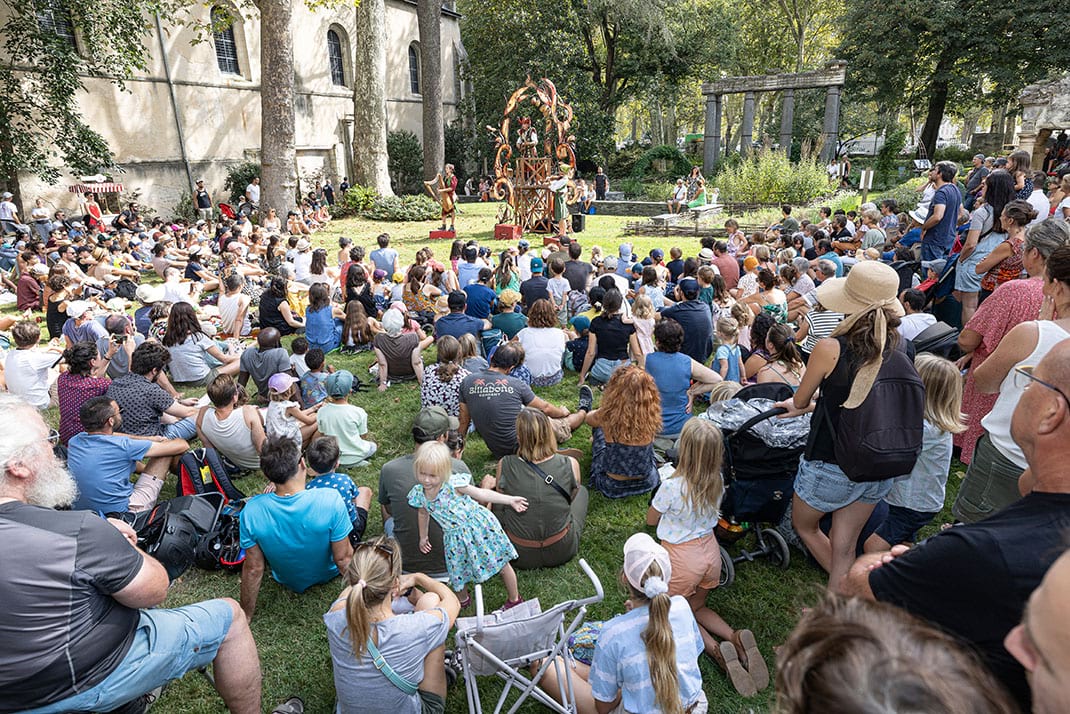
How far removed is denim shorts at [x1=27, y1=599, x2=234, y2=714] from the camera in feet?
7.64

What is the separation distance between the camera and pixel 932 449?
360 cm

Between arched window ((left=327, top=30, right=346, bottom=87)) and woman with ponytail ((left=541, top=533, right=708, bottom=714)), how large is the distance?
29595 millimetres

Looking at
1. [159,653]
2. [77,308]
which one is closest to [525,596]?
[159,653]

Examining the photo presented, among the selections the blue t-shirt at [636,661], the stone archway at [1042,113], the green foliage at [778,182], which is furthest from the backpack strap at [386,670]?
the stone archway at [1042,113]

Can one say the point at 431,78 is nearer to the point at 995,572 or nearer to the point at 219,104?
the point at 219,104

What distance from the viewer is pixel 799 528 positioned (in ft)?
11.9

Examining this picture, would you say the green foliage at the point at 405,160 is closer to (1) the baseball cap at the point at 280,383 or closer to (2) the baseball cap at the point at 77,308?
(2) the baseball cap at the point at 77,308

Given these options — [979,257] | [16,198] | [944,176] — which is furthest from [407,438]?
[16,198]

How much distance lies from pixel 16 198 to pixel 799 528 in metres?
22.3

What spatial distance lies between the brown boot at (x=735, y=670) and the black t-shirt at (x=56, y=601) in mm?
2924

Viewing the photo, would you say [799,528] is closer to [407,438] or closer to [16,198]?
[407,438]

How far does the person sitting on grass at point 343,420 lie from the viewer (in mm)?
5211

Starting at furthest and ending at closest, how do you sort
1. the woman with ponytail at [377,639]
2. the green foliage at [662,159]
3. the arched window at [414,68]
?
the green foliage at [662,159], the arched window at [414,68], the woman with ponytail at [377,639]

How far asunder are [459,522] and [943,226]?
794 cm
